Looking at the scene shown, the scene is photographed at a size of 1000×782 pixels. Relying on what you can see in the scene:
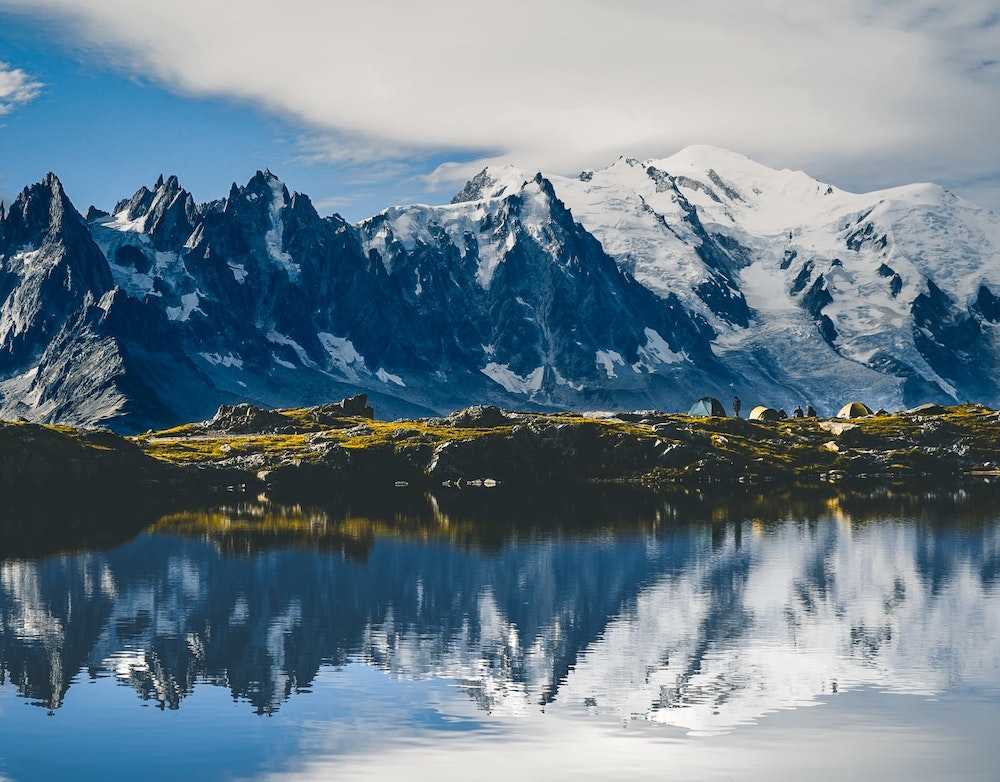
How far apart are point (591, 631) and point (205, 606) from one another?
2748 centimetres

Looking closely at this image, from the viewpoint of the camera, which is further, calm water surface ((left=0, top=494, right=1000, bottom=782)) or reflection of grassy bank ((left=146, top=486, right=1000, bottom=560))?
reflection of grassy bank ((left=146, top=486, right=1000, bottom=560))

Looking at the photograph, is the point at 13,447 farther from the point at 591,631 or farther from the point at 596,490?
the point at 591,631

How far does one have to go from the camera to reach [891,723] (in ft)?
217

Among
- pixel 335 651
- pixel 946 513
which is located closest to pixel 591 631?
pixel 335 651

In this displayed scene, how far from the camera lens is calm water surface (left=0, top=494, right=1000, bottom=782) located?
202 feet

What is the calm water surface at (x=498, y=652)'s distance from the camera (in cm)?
6150

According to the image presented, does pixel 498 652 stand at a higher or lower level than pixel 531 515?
lower

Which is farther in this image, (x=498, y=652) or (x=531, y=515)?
(x=531, y=515)

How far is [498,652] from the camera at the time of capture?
8425cm

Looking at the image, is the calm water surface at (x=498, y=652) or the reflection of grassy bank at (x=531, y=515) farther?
the reflection of grassy bank at (x=531, y=515)

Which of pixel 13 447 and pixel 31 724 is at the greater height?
pixel 13 447

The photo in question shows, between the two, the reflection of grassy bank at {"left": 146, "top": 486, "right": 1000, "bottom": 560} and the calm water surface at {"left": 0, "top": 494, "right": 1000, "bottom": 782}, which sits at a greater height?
the reflection of grassy bank at {"left": 146, "top": 486, "right": 1000, "bottom": 560}

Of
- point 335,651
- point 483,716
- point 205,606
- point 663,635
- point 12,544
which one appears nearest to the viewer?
point 483,716

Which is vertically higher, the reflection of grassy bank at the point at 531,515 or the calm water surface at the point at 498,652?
the reflection of grassy bank at the point at 531,515
